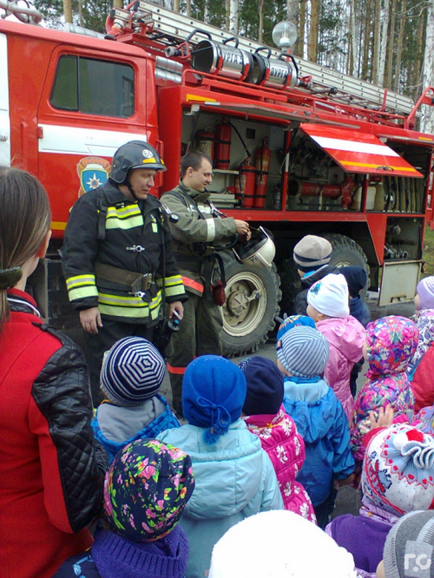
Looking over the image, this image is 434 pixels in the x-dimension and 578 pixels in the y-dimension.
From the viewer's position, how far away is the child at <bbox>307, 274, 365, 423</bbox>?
→ 2.71m

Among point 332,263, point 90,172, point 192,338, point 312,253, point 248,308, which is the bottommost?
point 248,308

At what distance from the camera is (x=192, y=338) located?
3.57 meters

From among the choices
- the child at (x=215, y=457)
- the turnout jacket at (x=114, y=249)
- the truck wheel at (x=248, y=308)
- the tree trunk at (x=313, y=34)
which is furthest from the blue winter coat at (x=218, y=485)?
the tree trunk at (x=313, y=34)

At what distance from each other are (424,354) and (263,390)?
4.44ft

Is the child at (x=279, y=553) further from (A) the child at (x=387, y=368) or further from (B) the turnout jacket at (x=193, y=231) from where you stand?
(B) the turnout jacket at (x=193, y=231)

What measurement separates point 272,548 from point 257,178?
4.87 metres

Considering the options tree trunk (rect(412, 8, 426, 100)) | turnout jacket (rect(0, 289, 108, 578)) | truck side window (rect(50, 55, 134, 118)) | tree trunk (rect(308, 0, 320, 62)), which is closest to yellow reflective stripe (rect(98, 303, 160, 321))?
turnout jacket (rect(0, 289, 108, 578))

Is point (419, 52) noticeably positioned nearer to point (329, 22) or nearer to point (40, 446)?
point (329, 22)

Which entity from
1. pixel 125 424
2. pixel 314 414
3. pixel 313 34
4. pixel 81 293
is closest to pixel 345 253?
pixel 81 293

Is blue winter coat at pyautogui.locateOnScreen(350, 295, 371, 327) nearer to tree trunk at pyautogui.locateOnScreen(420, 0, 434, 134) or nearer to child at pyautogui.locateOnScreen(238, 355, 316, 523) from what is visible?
child at pyautogui.locateOnScreen(238, 355, 316, 523)

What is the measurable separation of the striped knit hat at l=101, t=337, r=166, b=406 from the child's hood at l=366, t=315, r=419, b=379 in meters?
1.05

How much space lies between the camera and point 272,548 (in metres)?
0.91

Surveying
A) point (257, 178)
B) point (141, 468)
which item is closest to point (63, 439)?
point (141, 468)

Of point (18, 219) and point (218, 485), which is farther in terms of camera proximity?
point (218, 485)
